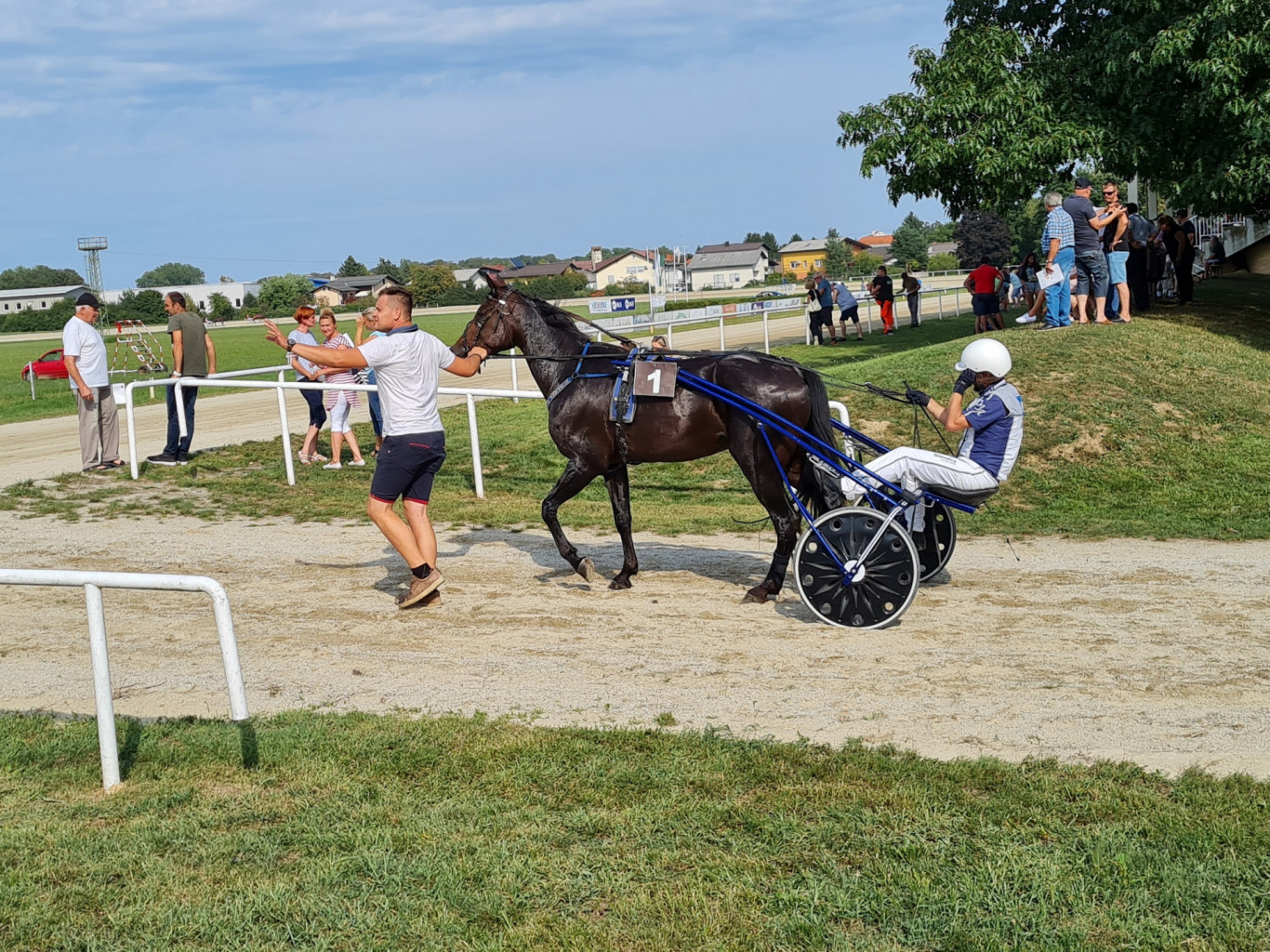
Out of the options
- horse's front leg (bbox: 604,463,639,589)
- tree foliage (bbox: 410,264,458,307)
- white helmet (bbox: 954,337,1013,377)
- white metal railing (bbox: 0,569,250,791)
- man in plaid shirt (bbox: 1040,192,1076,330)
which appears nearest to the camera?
white metal railing (bbox: 0,569,250,791)

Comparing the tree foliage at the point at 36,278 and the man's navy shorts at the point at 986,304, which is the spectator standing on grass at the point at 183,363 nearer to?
the man's navy shorts at the point at 986,304

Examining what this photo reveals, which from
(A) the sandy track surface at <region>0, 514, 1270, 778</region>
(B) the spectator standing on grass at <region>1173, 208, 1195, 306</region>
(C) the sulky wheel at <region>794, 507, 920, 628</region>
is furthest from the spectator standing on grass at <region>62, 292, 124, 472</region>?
(B) the spectator standing on grass at <region>1173, 208, 1195, 306</region>

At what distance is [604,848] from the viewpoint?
14.8 ft

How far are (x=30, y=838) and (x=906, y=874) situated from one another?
330 centimetres

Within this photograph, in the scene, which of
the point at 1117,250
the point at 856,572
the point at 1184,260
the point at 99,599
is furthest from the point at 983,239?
the point at 99,599

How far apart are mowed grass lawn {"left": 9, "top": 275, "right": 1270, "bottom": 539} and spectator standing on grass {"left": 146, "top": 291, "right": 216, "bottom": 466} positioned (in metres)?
0.32

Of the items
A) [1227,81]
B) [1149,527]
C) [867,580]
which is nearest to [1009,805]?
[867,580]

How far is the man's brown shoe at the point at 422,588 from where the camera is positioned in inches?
325

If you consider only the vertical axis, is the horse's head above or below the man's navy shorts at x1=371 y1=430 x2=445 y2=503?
above

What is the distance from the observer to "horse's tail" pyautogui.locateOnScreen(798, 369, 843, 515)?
8.27 metres

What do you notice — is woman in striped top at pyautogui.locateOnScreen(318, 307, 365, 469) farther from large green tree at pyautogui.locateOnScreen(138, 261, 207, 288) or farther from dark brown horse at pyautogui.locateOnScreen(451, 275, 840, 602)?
large green tree at pyautogui.locateOnScreen(138, 261, 207, 288)

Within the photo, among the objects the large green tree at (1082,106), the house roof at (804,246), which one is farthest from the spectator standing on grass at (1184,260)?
the house roof at (804,246)

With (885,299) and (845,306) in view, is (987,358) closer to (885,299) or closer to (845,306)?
(845,306)

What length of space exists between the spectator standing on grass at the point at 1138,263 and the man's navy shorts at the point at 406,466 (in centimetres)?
1521
